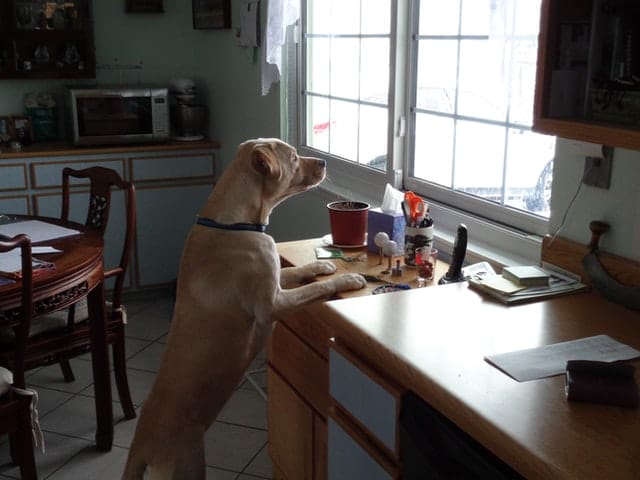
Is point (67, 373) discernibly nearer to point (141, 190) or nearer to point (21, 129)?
point (141, 190)

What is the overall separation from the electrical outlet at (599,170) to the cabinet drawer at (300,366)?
796mm

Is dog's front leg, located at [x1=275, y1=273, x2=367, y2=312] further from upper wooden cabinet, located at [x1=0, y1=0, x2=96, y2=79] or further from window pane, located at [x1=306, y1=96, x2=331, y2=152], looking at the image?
upper wooden cabinet, located at [x1=0, y1=0, x2=96, y2=79]

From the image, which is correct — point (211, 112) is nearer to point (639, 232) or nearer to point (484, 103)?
point (484, 103)

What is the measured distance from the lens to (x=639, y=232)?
1.55 metres

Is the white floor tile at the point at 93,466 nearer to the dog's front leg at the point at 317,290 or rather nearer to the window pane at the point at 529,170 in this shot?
the dog's front leg at the point at 317,290

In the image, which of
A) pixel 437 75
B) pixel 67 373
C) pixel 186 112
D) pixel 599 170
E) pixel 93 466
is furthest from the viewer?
pixel 186 112

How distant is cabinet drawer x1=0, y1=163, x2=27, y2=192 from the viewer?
3.78 metres

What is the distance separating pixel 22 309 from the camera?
211 cm

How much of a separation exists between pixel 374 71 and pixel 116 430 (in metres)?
1.75

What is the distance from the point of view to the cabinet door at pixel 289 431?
198 cm

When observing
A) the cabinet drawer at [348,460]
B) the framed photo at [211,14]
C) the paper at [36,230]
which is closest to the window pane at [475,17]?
the cabinet drawer at [348,460]

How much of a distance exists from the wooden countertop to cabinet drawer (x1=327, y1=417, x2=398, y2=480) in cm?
281

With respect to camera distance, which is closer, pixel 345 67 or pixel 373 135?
pixel 373 135

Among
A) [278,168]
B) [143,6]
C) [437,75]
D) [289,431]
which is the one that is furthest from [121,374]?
[143,6]
